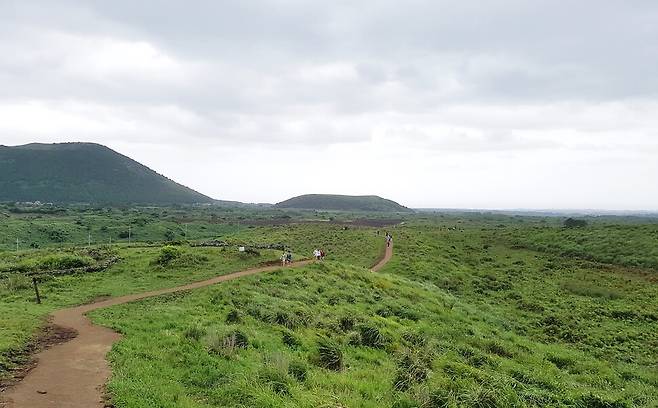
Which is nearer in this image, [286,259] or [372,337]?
[372,337]

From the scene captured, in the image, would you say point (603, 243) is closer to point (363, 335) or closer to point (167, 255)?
point (363, 335)

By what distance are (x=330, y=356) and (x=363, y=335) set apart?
472cm

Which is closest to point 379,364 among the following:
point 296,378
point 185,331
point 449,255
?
point 296,378

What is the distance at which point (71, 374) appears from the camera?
14.0 meters

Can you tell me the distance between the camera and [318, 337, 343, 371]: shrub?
17.3 m

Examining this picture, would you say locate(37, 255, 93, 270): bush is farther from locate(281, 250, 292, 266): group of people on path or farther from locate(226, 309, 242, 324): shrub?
locate(226, 309, 242, 324): shrub

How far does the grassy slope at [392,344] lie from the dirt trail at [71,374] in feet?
2.02

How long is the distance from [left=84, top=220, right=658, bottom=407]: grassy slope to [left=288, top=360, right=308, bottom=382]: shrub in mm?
106

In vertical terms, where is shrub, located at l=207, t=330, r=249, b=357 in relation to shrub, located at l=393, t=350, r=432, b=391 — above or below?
above

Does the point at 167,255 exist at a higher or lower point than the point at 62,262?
higher

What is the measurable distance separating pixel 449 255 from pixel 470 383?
161 feet

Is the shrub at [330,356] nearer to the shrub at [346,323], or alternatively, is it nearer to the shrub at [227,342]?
the shrub at [227,342]

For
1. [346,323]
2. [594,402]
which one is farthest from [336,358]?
[594,402]

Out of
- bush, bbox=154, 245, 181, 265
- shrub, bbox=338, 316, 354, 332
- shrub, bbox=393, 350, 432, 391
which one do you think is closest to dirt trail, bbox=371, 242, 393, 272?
bush, bbox=154, 245, 181, 265
